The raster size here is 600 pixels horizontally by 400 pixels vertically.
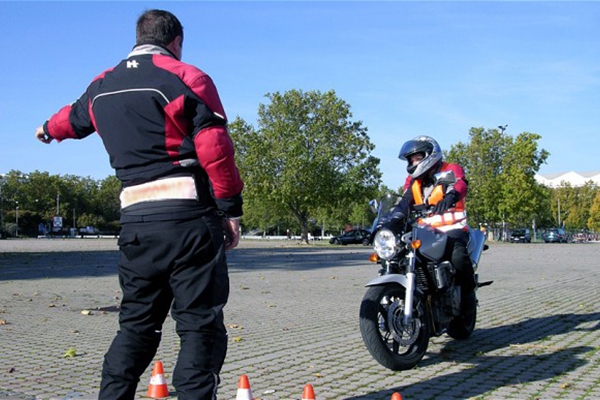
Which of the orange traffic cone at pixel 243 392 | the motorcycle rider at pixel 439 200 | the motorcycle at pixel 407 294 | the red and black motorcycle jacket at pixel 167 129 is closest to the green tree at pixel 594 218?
the motorcycle rider at pixel 439 200

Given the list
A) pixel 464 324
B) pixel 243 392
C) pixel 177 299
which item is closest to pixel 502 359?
pixel 464 324

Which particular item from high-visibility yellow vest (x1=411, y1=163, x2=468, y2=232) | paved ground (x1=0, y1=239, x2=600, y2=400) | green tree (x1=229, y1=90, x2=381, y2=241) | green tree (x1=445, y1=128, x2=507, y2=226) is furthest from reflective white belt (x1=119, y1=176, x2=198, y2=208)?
green tree (x1=445, y1=128, x2=507, y2=226)

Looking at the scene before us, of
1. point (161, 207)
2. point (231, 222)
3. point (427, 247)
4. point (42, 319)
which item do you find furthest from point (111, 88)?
point (42, 319)

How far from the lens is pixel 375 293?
226 inches

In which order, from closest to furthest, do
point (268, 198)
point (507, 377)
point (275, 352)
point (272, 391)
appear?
1. point (272, 391)
2. point (507, 377)
3. point (275, 352)
4. point (268, 198)

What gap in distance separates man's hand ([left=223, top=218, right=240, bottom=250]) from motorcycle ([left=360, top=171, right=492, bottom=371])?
2.30 metres

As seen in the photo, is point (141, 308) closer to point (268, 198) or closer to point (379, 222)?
point (379, 222)

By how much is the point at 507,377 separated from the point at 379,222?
5.54 feet

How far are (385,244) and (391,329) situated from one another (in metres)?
0.73

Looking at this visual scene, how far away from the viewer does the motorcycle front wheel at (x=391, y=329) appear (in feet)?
18.3

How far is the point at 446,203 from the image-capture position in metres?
6.35

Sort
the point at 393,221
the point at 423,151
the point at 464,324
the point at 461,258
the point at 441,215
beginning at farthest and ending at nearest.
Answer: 1. the point at 464,324
2. the point at 441,215
3. the point at 461,258
4. the point at 423,151
5. the point at 393,221

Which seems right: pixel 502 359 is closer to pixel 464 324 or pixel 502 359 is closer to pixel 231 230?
pixel 464 324

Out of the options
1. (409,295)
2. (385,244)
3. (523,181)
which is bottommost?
(409,295)
